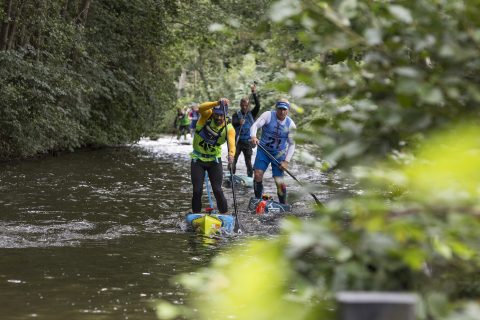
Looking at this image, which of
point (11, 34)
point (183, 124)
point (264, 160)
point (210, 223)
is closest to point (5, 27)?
point (11, 34)

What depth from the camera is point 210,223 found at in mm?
11125

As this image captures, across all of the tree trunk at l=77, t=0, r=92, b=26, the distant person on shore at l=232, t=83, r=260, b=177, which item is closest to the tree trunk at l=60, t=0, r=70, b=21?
the tree trunk at l=77, t=0, r=92, b=26

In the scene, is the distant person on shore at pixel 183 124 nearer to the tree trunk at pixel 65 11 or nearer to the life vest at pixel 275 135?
the tree trunk at pixel 65 11

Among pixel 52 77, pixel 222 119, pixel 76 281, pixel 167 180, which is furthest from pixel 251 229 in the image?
pixel 52 77

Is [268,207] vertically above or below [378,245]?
below

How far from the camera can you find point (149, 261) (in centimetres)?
881

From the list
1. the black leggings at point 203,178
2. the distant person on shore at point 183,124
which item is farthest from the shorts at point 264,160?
the distant person on shore at point 183,124

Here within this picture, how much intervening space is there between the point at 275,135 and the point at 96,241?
4612mm

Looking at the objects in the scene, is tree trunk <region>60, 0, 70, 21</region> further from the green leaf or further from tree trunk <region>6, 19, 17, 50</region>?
the green leaf

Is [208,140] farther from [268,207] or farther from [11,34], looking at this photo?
Result: [11,34]

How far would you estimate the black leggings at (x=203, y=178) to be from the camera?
11680 millimetres

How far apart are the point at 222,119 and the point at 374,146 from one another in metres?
8.57

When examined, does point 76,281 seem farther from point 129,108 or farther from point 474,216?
point 129,108

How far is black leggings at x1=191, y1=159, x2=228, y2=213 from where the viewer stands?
11.7m
